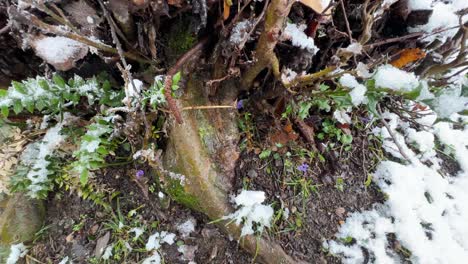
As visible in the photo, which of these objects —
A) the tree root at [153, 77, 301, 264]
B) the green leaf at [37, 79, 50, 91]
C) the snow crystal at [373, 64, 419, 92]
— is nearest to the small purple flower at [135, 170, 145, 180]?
the tree root at [153, 77, 301, 264]

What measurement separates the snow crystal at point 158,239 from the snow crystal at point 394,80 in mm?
1466

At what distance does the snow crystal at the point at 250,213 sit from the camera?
72.0 inches

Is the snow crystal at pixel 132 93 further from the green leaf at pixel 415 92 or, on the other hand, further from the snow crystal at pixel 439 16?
the snow crystal at pixel 439 16

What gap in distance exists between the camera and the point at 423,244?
6.17 feet

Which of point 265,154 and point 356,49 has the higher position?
point 356,49

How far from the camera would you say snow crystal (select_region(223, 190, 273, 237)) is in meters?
1.83

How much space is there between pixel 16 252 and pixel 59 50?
1.41 m

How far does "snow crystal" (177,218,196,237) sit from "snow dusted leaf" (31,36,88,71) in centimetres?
116

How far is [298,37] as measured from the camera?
1.59 m

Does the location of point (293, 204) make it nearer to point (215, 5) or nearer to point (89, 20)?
point (215, 5)

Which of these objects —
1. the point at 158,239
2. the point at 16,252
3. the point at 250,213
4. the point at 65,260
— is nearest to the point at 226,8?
the point at 250,213

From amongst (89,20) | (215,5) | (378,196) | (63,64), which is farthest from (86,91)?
(378,196)

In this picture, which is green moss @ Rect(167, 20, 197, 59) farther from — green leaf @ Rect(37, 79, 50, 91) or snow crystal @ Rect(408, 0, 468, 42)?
snow crystal @ Rect(408, 0, 468, 42)

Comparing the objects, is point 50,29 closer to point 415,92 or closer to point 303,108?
point 303,108
